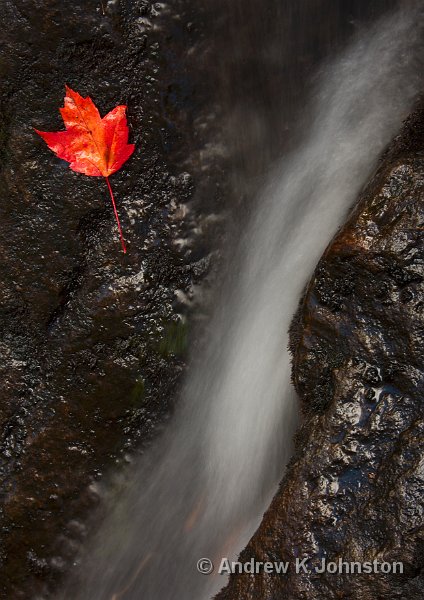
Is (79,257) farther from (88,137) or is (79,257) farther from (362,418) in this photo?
(362,418)

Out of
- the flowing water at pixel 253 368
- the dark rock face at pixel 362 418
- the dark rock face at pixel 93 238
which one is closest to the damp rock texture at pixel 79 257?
the dark rock face at pixel 93 238

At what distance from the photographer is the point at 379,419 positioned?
2.64m

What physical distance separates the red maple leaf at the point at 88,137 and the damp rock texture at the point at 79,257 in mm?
49

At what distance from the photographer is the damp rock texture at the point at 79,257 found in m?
2.96

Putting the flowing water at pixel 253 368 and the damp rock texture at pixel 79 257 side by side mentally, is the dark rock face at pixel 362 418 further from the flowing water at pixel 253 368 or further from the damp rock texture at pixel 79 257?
the damp rock texture at pixel 79 257

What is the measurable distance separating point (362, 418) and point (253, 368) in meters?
0.77

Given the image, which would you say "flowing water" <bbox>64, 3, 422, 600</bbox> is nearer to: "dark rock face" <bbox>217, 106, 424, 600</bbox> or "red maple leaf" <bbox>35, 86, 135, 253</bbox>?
"dark rock face" <bbox>217, 106, 424, 600</bbox>

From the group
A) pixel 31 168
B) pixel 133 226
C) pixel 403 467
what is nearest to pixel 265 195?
pixel 133 226

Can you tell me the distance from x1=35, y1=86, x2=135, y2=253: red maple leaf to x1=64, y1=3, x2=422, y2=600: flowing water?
0.90 metres

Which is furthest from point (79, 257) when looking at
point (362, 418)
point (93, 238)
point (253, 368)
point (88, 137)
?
point (362, 418)

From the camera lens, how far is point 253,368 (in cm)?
325

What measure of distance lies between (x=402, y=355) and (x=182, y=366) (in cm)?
121

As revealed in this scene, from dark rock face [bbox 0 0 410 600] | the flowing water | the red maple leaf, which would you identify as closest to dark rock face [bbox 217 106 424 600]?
the flowing water

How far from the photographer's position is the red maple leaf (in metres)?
2.95
